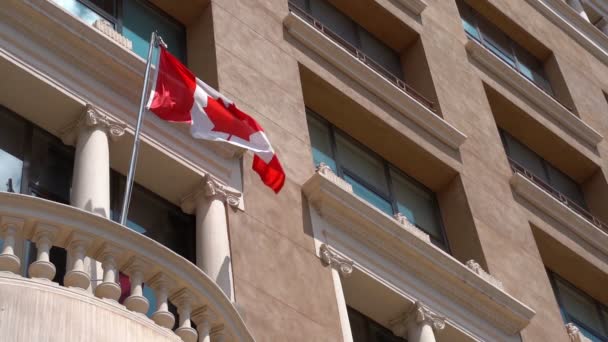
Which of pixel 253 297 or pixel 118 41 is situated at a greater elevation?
pixel 118 41

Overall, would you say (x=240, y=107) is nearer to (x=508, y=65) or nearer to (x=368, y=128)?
(x=368, y=128)

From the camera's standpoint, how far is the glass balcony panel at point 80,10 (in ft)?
62.4

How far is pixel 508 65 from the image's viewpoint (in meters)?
27.8

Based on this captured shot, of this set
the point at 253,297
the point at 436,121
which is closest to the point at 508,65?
the point at 436,121

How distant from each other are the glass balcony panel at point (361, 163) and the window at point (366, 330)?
340cm

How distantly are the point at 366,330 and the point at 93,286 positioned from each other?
6.29 meters

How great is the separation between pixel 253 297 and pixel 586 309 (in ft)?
34.5

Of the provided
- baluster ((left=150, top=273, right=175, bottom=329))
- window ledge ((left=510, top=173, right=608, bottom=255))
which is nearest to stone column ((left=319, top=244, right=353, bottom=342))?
baluster ((left=150, top=273, right=175, bottom=329))

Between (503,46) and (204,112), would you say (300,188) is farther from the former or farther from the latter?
(503,46)

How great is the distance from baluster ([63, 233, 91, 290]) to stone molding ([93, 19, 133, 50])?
5.70m

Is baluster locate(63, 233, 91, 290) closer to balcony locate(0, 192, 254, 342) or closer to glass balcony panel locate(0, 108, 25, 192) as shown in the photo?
balcony locate(0, 192, 254, 342)

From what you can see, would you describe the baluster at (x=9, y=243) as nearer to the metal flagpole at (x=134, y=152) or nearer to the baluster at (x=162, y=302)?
the baluster at (x=162, y=302)

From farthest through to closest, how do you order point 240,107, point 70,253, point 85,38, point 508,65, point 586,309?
point 508,65, point 586,309, point 240,107, point 85,38, point 70,253

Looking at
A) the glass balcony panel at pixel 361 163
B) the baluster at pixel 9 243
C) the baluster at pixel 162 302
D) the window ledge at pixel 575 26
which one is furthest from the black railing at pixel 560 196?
the baluster at pixel 9 243
